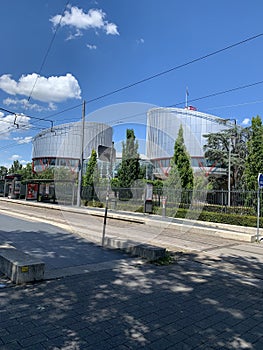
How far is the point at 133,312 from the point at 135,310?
0.23ft

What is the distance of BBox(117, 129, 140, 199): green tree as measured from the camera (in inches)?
455

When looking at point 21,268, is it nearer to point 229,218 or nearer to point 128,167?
point 229,218

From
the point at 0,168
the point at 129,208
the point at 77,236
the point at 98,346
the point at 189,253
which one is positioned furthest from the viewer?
the point at 0,168

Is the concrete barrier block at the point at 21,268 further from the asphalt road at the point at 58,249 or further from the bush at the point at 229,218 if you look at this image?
the bush at the point at 229,218

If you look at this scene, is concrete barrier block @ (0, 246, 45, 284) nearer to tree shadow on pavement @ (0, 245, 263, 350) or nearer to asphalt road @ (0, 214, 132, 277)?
tree shadow on pavement @ (0, 245, 263, 350)

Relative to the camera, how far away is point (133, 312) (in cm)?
342

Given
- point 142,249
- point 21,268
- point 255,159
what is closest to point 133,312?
point 21,268

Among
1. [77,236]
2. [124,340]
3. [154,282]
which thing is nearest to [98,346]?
[124,340]

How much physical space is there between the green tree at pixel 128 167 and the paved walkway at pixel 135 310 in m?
6.41

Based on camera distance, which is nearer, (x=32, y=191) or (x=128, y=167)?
(x=128, y=167)

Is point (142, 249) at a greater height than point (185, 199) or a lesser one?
lesser

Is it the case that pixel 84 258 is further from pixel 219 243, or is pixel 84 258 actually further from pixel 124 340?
pixel 219 243

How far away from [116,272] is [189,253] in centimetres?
289

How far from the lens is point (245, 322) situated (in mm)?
3318
